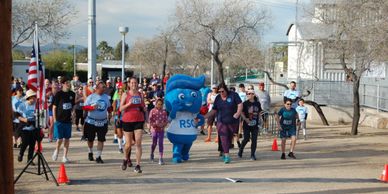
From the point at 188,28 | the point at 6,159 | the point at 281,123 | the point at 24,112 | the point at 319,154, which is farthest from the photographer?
the point at 188,28

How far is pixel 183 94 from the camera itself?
1223 cm

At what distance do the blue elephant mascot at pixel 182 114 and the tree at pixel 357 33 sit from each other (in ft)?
15.9

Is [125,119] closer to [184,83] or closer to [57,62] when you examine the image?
[184,83]

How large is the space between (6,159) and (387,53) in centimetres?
1122

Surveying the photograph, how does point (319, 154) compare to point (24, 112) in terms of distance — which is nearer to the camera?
point (24, 112)

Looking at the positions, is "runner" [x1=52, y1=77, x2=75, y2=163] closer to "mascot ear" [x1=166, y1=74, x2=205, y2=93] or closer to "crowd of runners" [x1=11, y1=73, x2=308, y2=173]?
"crowd of runners" [x1=11, y1=73, x2=308, y2=173]

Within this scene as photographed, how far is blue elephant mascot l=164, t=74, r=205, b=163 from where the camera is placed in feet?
39.9

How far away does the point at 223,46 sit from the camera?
3203cm

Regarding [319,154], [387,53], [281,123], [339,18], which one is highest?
[339,18]

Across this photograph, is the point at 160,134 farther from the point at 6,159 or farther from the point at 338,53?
the point at 338,53

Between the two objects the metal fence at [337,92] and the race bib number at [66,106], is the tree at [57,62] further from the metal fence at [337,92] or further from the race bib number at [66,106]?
the race bib number at [66,106]

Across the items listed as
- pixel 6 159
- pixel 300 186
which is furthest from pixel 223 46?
pixel 6 159

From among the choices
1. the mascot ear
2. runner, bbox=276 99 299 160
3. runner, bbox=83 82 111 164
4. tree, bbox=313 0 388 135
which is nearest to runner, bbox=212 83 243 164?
the mascot ear

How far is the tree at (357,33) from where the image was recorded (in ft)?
43.4
